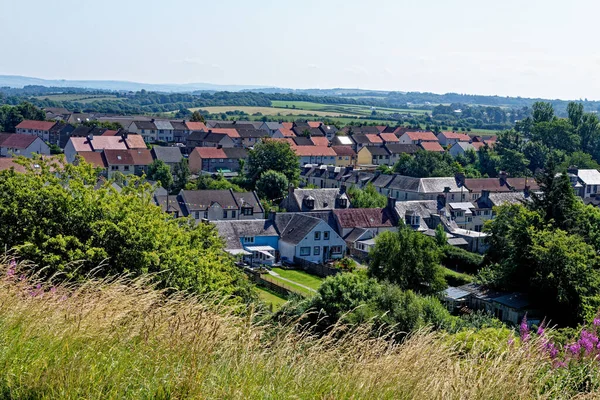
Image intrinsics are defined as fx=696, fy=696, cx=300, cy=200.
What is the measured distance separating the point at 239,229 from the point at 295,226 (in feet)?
12.2

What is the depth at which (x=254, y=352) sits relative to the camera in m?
6.48

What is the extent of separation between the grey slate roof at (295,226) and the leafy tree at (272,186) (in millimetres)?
14515

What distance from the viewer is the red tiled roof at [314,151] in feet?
297

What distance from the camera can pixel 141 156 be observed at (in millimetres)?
75938

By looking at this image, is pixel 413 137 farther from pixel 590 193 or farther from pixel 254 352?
pixel 254 352

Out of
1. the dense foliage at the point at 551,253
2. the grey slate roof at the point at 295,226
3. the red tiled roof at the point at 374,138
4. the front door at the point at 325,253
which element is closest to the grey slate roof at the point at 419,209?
the front door at the point at 325,253

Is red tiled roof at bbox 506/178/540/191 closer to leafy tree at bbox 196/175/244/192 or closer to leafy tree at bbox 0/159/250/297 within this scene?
leafy tree at bbox 196/175/244/192

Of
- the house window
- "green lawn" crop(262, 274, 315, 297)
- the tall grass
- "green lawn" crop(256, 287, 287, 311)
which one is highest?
the tall grass

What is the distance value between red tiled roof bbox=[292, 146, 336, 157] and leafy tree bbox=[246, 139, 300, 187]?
852 inches

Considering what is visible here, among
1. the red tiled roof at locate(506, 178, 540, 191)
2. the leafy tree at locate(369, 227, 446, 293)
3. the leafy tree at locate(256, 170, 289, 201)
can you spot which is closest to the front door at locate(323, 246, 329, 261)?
the leafy tree at locate(369, 227, 446, 293)

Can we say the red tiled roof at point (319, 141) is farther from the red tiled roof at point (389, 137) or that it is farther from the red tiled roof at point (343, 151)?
the red tiled roof at point (389, 137)

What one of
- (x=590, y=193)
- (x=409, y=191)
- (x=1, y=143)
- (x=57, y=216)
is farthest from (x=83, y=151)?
(x=57, y=216)

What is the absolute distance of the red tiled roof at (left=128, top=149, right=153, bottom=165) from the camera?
7469 cm

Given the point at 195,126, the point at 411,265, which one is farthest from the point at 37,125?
the point at 411,265
